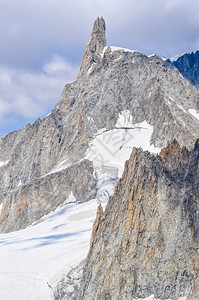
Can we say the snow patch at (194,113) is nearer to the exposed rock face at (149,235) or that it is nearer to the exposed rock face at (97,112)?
the exposed rock face at (97,112)

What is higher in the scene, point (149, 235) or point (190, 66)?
point (190, 66)

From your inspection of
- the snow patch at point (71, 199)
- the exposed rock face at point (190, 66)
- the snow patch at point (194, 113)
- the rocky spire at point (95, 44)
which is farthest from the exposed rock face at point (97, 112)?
the exposed rock face at point (190, 66)

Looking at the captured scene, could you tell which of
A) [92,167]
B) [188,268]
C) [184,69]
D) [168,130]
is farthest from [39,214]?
[184,69]

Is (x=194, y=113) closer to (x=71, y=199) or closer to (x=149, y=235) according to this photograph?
(x=71, y=199)

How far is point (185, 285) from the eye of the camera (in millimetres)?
26328

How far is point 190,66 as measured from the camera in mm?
→ 161250

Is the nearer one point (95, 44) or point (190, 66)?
point (95, 44)

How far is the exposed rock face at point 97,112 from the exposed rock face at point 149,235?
5842 cm

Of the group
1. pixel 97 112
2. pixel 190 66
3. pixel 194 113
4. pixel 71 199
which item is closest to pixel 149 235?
pixel 71 199

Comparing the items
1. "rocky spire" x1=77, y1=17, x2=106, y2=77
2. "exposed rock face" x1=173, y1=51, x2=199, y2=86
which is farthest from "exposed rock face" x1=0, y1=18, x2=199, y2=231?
"exposed rock face" x1=173, y1=51, x2=199, y2=86

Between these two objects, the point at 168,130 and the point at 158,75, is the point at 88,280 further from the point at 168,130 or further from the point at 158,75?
the point at 158,75

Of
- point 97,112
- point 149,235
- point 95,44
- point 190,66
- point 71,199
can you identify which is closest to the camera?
point 149,235

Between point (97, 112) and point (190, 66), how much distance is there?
60855mm

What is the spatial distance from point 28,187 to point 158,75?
184 feet
